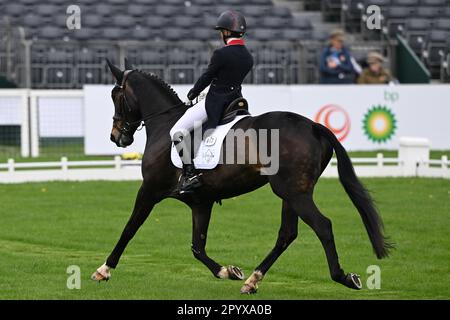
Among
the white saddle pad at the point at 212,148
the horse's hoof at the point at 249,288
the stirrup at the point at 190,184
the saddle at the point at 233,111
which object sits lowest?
the horse's hoof at the point at 249,288

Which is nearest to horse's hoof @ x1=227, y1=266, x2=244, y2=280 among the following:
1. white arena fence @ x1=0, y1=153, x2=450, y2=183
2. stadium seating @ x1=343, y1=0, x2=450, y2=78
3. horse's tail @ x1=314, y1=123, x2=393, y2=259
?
horse's tail @ x1=314, y1=123, x2=393, y2=259

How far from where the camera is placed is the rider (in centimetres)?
1130

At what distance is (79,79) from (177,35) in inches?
147

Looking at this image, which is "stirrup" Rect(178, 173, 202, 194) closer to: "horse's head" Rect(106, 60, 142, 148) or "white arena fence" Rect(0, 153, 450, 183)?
"horse's head" Rect(106, 60, 142, 148)

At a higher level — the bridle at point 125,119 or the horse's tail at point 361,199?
the bridle at point 125,119

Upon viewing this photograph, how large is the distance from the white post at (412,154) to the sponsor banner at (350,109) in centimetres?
216

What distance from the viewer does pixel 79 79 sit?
2550 centimetres

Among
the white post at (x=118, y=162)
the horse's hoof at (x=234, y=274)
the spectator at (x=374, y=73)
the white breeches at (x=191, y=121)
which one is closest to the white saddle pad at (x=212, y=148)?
the white breeches at (x=191, y=121)

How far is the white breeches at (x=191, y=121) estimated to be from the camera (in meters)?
11.4

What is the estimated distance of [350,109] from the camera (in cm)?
2370

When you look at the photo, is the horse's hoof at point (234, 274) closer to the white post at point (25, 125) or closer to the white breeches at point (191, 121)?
the white breeches at point (191, 121)

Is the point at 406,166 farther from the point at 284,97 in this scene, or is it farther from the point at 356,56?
the point at 356,56

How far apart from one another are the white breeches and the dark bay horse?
231 mm

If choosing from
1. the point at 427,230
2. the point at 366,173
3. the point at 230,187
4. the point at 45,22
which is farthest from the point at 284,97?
the point at 230,187
